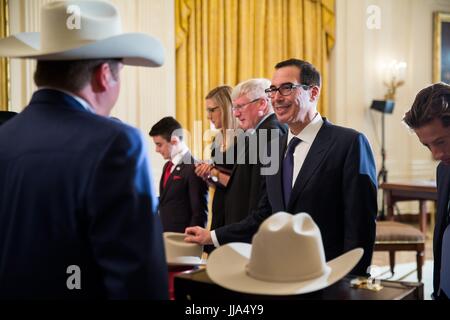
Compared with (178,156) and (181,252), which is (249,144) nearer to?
(181,252)

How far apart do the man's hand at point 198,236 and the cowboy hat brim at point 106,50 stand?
33.4 inches

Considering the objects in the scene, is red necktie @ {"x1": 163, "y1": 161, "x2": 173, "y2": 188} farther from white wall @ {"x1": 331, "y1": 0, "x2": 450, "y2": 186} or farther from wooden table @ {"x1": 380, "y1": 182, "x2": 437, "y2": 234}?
white wall @ {"x1": 331, "y1": 0, "x2": 450, "y2": 186}

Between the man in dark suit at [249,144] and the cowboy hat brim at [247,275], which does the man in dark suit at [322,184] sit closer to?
the man in dark suit at [249,144]

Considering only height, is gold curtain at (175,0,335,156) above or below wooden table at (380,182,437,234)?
above

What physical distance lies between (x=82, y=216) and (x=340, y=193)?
1.32m

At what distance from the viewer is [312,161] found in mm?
2322

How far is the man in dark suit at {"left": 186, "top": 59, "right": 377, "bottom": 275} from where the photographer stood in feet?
7.29

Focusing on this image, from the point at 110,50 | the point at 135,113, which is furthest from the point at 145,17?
the point at 110,50

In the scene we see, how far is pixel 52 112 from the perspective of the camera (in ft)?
4.53

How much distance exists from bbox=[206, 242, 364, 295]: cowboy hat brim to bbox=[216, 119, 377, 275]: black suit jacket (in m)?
0.73

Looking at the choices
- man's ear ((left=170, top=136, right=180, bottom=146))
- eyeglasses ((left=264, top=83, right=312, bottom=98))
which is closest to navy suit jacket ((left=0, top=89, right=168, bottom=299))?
eyeglasses ((left=264, top=83, right=312, bottom=98))

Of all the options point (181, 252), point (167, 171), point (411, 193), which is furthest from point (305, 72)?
point (411, 193)

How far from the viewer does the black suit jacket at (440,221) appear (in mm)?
2086

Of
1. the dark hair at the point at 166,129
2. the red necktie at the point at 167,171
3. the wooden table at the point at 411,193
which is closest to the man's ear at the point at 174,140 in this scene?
the dark hair at the point at 166,129
